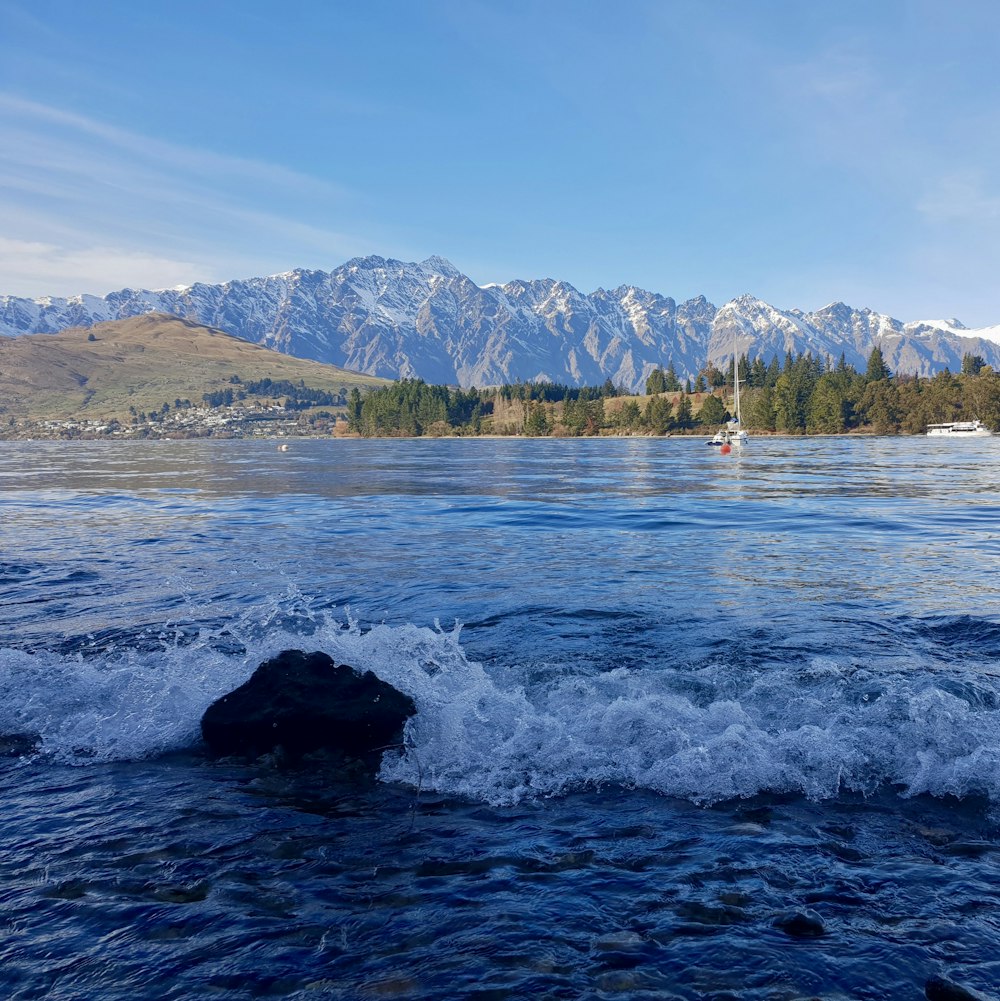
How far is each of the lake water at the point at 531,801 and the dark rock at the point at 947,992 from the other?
13 cm

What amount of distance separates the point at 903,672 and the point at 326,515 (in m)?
31.4

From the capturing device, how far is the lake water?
5.79m

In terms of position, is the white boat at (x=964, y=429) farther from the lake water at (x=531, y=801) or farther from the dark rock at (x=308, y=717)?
the dark rock at (x=308, y=717)

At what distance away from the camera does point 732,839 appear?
297 inches

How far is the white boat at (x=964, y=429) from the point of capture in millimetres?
177738

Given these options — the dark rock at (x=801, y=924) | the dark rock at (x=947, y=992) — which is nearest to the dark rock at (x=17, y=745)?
the dark rock at (x=801, y=924)

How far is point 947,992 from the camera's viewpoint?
5320 millimetres

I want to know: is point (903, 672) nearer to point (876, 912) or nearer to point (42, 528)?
point (876, 912)

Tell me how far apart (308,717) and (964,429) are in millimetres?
209224

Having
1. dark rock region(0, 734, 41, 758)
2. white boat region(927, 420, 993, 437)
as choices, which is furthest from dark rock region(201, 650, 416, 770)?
white boat region(927, 420, 993, 437)

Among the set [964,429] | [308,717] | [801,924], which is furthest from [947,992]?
[964,429]

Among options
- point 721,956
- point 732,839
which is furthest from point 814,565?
point 721,956

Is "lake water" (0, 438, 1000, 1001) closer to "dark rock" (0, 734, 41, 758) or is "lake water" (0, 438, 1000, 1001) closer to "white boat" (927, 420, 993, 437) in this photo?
"dark rock" (0, 734, 41, 758)

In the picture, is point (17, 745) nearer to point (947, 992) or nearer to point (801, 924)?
point (801, 924)
